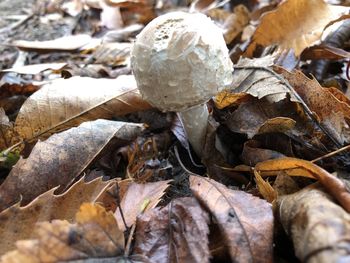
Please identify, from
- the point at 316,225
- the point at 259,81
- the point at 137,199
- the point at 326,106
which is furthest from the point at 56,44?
the point at 316,225

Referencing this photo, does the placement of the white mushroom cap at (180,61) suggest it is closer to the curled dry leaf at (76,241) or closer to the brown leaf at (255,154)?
the brown leaf at (255,154)

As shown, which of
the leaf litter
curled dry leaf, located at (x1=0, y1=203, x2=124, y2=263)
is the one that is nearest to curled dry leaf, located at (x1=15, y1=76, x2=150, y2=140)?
the leaf litter

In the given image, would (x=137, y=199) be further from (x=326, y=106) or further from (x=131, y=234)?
(x=326, y=106)

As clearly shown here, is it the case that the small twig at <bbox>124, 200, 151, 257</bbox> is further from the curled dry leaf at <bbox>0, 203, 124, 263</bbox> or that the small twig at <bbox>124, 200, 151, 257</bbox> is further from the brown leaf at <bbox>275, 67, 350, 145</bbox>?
the brown leaf at <bbox>275, 67, 350, 145</bbox>

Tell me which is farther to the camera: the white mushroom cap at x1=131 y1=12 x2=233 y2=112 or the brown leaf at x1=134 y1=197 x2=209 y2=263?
the white mushroom cap at x1=131 y1=12 x2=233 y2=112

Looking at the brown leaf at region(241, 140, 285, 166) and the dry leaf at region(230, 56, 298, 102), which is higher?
the dry leaf at region(230, 56, 298, 102)

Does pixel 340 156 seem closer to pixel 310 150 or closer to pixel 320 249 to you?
pixel 310 150
